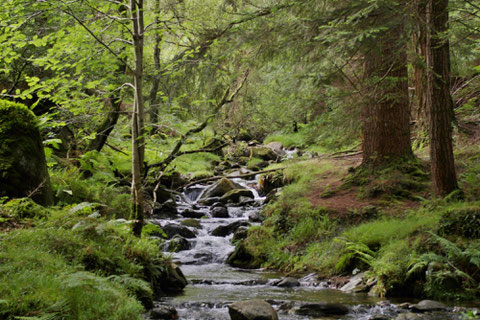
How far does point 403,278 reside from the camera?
652 centimetres

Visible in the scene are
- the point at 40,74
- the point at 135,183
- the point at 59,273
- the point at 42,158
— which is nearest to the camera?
the point at 59,273

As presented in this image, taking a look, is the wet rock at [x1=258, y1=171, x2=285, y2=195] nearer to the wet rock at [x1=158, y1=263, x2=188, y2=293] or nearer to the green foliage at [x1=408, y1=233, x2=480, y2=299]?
Answer: the wet rock at [x1=158, y1=263, x2=188, y2=293]

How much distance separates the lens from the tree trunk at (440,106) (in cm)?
734

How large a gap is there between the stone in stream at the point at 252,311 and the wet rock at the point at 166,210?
26.2ft

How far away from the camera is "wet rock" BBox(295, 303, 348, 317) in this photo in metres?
5.61

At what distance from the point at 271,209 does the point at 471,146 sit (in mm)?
5313

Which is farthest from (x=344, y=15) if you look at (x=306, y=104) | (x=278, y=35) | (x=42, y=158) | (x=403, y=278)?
(x=42, y=158)

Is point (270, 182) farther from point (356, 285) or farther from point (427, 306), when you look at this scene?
point (427, 306)

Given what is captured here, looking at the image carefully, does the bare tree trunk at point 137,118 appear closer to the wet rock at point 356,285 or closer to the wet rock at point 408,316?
the wet rock at point 356,285

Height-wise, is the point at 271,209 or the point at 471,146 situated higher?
the point at 471,146

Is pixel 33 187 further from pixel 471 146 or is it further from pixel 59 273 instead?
pixel 471 146

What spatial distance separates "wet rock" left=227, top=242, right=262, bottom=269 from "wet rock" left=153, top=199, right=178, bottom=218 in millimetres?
3762

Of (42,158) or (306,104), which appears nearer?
(42,158)

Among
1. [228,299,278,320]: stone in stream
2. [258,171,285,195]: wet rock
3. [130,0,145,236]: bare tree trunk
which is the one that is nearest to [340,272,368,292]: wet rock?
[228,299,278,320]: stone in stream
